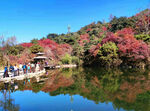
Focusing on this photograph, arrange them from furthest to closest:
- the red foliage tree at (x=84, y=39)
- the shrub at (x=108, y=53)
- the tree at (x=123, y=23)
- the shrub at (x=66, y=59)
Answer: the red foliage tree at (x=84, y=39), the tree at (x=123, y=23), the shrub at (x=66, y=59), the shrub at (x=108, y=53)

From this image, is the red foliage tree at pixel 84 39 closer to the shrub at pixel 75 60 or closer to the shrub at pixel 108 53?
the shrub at pixel 75 60

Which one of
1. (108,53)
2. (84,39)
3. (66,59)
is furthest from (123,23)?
(66,59)

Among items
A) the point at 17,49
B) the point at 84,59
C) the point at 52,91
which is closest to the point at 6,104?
the point at 52,91

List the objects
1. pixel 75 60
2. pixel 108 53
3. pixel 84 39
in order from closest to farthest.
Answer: pixel 108 53, pixel 75 60, pixel 84 39

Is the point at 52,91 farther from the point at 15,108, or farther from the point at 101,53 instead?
the point at 101,53

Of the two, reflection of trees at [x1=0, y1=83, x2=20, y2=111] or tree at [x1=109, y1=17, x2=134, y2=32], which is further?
tree at [x1=109, y1=17, x2=134, y2=32]

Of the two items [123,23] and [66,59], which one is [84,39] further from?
[66,59]

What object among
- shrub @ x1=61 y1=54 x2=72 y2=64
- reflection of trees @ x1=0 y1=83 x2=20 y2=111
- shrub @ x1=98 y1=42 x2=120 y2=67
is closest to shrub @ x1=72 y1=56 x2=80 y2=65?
shrub @ x1=61 y1=54 x2=72 y2=64

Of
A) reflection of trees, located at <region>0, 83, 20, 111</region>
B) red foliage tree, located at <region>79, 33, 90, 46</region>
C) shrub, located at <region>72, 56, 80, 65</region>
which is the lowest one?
reflection of trees, located at <region>0, 83, 20, 111</region>

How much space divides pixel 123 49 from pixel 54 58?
13.1 meters

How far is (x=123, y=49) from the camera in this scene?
15680mm

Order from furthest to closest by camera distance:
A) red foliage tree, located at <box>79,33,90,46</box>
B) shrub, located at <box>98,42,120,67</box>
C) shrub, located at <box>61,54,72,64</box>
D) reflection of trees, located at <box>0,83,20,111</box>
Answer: red foliage tree, located at <box>79,33,90,46</box>
shrub, located at <box>61,54,72,64</box>
shrub, located at <box>98,42,120,67</box>
reflection of trees, located at <box>0,83,20,111</box>

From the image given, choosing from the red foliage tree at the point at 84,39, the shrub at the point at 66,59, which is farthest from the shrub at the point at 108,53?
the red foliage tree at the point at 84,39

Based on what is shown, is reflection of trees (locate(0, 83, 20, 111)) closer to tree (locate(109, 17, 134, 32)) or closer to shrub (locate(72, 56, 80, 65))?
shrub (locate(72, 56, 80, 65))
